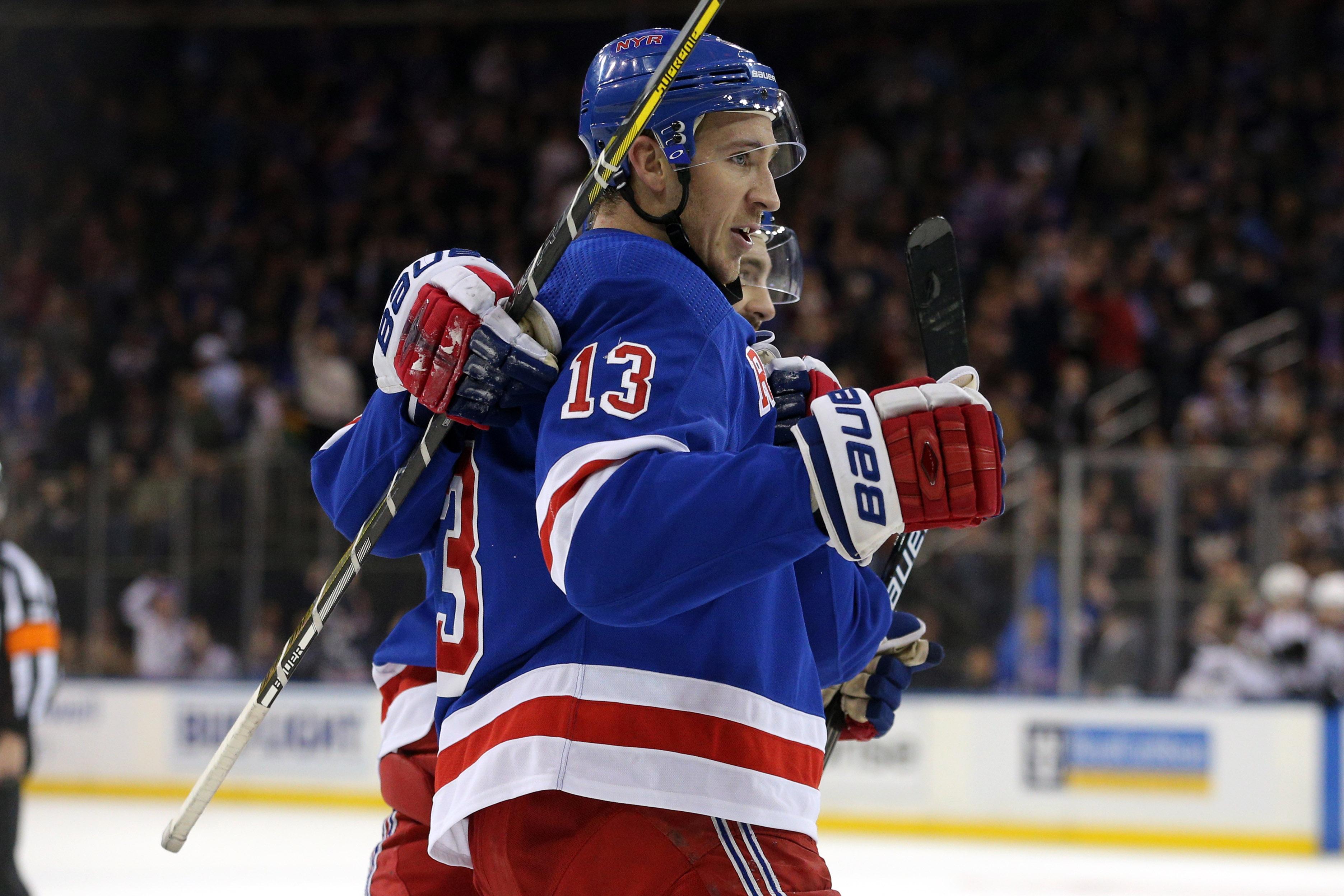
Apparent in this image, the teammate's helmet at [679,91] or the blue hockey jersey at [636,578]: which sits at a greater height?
the teammate's helmet at [679,91]

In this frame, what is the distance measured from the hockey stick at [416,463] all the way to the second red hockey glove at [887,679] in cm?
66

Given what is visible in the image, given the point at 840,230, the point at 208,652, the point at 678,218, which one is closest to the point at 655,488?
the point at 678,218

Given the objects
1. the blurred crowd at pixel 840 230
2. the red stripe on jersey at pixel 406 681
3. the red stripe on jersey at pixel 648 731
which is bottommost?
the red stripe on jersey at pixel 648 731

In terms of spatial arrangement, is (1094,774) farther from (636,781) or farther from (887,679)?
(636,781)

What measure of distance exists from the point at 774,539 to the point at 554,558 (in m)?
0.20

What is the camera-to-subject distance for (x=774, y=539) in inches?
53.6

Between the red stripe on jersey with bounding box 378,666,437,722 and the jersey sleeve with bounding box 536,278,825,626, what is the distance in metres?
0.79

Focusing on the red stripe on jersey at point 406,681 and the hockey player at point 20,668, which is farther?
the hockey player at point 20,668

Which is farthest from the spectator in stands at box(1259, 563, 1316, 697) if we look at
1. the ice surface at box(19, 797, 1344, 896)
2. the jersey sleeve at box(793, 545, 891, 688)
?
the jersey sleeve at box(793, 545, 891, 688)

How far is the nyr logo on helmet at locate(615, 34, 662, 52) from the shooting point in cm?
177

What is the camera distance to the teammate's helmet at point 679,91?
5.55 feet

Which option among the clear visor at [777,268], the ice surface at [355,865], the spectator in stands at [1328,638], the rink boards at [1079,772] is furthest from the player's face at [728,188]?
the spectator in stands at [1328,638]

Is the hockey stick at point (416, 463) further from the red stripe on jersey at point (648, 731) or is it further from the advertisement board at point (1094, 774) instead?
the advertisement board at point (1094, 774)

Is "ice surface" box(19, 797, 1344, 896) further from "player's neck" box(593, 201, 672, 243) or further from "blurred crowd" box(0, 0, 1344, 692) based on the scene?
"player's neck" box(593, 201, 672, 243)
